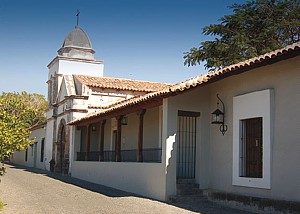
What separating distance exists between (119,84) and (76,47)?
24.4 ft

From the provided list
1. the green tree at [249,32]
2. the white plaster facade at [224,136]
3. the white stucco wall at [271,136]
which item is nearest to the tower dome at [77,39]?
the green tree at [249,32]

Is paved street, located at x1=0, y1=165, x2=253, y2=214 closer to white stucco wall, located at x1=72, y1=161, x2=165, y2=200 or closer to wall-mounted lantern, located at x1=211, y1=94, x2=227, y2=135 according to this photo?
white stucco wall, located at x1=72, y1=161, x2=165, y2=200

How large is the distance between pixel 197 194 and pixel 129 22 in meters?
5.14

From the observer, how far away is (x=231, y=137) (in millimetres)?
10922

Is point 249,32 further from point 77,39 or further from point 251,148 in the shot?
point 77,39

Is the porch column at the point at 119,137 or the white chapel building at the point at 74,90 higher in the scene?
the white chapel building at the point at 74,90

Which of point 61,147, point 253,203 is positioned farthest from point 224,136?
point 61,147

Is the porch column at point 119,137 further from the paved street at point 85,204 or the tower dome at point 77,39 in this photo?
the tower dome at point 77,39

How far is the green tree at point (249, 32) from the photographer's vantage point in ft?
62.7

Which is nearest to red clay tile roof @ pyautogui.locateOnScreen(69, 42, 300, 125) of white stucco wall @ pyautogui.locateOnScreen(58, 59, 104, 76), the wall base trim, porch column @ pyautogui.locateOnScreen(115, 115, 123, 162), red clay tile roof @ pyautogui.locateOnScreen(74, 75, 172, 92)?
the wall base trim

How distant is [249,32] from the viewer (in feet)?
65.9

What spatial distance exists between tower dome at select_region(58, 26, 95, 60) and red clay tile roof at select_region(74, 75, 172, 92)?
547 cm

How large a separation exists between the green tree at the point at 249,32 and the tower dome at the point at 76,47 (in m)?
12.0

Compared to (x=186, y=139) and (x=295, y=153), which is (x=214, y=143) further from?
(x=295, y=153)
